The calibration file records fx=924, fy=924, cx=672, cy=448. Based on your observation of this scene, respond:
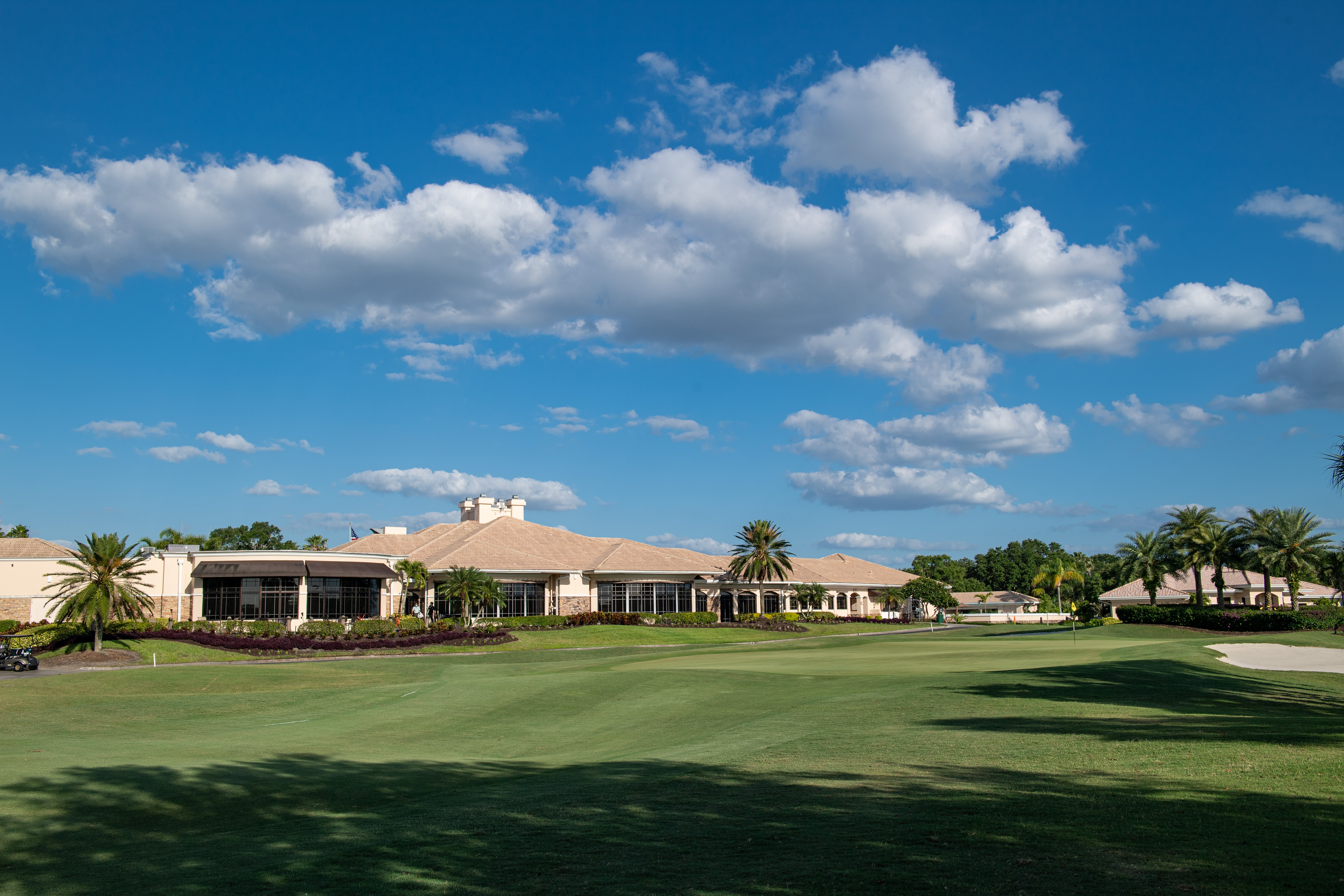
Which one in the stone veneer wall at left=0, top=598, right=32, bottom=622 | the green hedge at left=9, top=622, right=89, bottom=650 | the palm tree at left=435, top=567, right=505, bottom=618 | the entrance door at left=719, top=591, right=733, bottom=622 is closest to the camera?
the green hedge at left=9, top=622, right=89, bottom=650

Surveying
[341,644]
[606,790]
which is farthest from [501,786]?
[341,644]

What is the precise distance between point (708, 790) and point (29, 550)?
61.6 m

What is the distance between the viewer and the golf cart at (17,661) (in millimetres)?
37844

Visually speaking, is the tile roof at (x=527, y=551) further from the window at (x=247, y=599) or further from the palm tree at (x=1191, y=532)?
the palm tree at (x=1191, y=532)

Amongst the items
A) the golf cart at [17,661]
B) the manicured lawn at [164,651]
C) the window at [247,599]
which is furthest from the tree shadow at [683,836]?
the window at [247,599]

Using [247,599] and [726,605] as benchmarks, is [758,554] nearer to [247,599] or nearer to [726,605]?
[726,605]

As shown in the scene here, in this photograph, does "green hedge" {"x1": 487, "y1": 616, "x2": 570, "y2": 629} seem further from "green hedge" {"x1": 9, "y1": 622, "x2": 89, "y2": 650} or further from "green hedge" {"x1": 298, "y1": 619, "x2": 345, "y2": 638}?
"green hedge" {"x1": 9, "y1": 622, "x2": 89, "y2": 650}

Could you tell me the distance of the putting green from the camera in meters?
33.5

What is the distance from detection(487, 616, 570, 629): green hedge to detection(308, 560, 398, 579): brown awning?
792cm

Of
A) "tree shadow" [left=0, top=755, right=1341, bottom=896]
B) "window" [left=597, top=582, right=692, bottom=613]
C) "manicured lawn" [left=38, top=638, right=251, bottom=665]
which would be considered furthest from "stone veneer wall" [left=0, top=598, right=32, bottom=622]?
"tree shadow" [left=0, top=755, right=1341, bottom=896]

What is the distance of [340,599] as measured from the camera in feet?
192

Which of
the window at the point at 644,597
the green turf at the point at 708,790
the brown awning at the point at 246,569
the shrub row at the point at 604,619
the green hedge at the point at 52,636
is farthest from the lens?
the window at the point at 644,597

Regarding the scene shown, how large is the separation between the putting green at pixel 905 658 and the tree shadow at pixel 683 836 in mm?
20393

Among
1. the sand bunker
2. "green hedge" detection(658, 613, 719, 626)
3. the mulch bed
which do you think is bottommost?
"green hedge" detection(658, 613, 719, 626)
